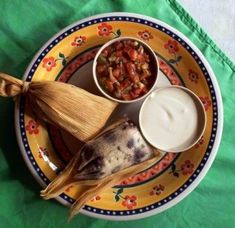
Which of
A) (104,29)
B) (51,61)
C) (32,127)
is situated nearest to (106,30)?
(104,29)

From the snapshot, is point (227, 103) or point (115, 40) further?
point (227, 103)

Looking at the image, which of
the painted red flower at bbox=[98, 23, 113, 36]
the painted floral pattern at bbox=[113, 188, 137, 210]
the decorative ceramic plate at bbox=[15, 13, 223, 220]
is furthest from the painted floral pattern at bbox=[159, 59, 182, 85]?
the painted floral pattern at bbox=[113, 188, 137, 210]

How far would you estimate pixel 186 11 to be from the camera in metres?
1.17

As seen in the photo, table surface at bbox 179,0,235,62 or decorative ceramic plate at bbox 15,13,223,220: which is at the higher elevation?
table surface at bbox 179,0,235,62

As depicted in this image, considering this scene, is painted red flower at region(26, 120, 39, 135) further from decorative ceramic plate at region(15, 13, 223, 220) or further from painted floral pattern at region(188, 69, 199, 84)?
painted floral pattern at region(188, 69, 199, 84)

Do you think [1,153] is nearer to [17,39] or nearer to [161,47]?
[17,39]

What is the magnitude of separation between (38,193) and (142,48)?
1.14ft

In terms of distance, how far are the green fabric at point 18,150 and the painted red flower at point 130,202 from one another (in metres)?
0.06

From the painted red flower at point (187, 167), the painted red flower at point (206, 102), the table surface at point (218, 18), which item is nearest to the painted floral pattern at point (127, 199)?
the painted red flower at point (187, 167)

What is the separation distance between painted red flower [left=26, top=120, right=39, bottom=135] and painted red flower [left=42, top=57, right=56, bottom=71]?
4.1 inches

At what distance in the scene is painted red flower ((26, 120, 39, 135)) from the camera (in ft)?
3.56

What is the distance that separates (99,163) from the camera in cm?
106

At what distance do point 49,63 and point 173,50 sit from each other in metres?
0.24

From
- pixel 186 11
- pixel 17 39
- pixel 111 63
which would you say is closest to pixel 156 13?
pixel 186 11
